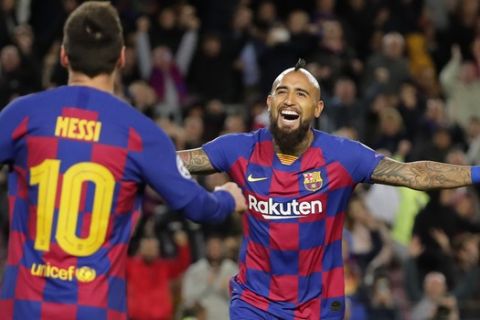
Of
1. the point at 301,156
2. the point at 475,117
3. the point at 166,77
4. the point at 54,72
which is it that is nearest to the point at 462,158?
the point at 475,117

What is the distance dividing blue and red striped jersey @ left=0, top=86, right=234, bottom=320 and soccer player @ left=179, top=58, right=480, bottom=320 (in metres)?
1.94


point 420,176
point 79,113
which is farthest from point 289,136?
point 79,113

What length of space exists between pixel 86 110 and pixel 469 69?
12960mm

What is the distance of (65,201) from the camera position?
503 cm

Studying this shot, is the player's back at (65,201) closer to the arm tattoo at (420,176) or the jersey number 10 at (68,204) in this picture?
the jersey number 10 at (68,204)

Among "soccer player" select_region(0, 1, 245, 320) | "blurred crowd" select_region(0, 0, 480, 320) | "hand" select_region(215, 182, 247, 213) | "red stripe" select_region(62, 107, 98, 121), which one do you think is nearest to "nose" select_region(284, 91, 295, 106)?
"hand" select_region(215, 182, 247, 213)

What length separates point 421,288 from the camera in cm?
1366

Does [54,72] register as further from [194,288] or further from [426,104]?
[426,104]

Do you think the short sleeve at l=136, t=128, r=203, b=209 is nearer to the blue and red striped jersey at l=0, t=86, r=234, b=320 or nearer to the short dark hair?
the blue and red striped jersey at l=0, t=86, r=234, b=320

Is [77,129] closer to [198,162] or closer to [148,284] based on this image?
[198,162]

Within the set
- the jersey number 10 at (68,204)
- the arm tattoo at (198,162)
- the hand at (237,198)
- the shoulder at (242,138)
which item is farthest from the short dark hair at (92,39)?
the shoulder at (242,138)

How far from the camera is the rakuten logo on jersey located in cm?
702

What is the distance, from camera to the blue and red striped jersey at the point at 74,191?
5039mm

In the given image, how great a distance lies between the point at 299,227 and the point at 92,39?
2334mm
